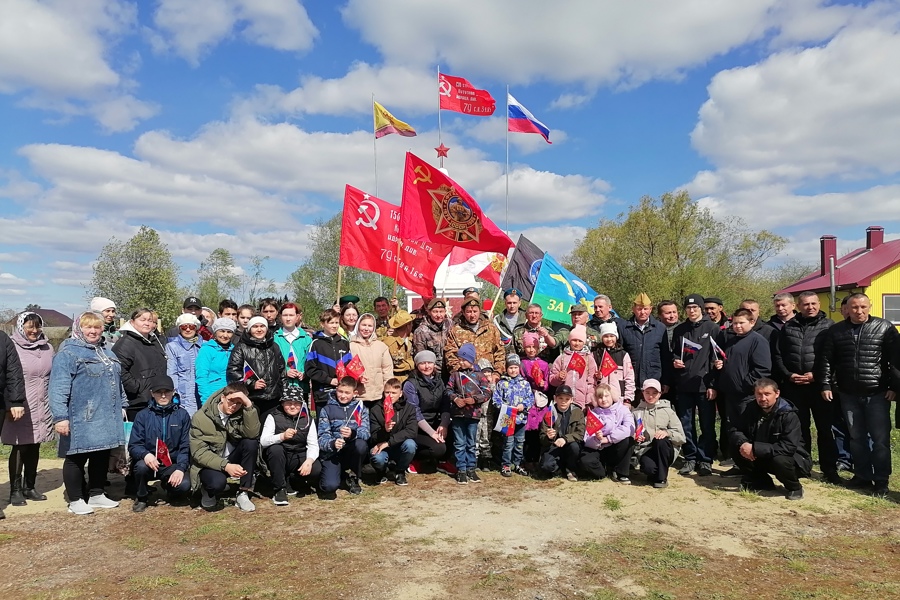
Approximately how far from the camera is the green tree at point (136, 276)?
28.3 metres

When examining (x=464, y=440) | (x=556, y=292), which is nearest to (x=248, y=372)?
(x=464, y=440)

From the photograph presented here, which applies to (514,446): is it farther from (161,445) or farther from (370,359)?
(161,445)

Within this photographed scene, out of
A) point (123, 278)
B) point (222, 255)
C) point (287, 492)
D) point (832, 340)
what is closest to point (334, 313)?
point (287, 492)

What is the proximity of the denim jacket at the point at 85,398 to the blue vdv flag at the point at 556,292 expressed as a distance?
18.7 feet

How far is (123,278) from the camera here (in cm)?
2841

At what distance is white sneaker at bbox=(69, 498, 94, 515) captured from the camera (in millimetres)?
5734

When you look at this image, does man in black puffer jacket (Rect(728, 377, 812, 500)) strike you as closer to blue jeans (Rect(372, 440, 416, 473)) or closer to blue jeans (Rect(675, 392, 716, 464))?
blue jeans (Rect(675, 392, 716, 464))

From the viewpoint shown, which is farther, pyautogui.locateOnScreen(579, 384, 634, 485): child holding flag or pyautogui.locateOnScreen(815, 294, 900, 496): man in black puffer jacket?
pyautogui.locateOnScreen(579, 384, 634, 485): child holding flag

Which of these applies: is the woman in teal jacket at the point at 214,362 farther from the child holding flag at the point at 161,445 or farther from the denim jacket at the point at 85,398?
the denim jacket at the point at 85,398

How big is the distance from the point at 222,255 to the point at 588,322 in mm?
40240

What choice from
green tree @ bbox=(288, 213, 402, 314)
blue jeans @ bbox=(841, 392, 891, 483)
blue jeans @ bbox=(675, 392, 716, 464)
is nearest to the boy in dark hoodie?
blue jeans @ bbox=(675, 392, 716, 464)

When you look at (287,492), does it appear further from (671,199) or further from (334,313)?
(671,199)

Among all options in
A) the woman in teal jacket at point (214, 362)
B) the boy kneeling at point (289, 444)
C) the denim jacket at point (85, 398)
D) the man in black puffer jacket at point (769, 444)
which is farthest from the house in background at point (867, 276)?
the denim jacket at point (85, 398)

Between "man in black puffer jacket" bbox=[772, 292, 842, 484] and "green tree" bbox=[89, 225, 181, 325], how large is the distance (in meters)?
27.6
